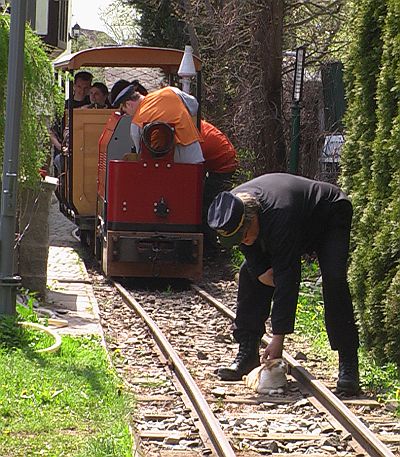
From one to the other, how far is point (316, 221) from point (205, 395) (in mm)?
1444

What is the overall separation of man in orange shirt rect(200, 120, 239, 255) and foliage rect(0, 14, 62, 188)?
5.39m

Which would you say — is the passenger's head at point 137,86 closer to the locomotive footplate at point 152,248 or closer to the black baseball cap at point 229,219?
the locomotive footplate at point 152,248

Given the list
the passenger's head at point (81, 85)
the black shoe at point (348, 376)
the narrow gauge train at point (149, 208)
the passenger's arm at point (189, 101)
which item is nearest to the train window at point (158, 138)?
the narrow gauge train at point (149, 208)

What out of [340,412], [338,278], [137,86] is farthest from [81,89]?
[340,412]

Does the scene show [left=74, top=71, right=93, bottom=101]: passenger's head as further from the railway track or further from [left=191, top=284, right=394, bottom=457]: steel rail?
[left=191, top=284, right=394, bottom=457]: steel rail

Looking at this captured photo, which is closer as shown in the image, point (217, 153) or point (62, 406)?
point (62, 406)

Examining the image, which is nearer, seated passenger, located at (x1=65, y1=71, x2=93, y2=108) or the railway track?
the railway track

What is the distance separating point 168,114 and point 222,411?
752 cm

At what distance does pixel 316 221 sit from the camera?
8.00m

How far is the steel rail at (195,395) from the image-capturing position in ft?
20.9

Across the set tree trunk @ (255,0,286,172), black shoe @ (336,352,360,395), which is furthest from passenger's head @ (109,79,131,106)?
black shoe @ (336,352,360,395)

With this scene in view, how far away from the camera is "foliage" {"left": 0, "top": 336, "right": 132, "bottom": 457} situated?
6.18 m

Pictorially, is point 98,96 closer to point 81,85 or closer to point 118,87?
point 81,85

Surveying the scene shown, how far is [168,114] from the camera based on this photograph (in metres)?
14.5
